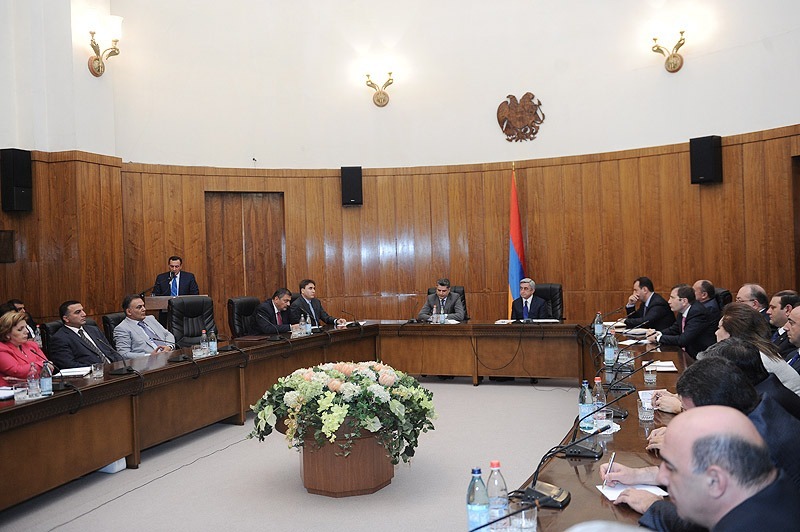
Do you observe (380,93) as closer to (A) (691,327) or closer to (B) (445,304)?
(B) (445,304)

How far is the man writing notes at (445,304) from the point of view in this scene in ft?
26.8

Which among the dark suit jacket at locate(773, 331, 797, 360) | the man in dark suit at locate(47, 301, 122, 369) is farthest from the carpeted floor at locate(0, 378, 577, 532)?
the dark suit jacket at locate(773, 331, 797, 360)

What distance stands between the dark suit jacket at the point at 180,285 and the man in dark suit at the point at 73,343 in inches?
111

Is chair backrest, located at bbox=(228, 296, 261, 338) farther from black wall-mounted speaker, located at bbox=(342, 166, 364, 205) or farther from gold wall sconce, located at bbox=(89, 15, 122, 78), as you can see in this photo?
gold wall sconce, located at bbox=(89, 15, 122, 78)

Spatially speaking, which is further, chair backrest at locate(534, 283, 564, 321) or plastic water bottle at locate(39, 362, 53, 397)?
chair backrest at locate(534, 283, 564, 321)

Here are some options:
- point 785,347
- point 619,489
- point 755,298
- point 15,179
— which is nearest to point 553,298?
point 755,298

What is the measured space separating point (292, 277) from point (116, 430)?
5.39 metres

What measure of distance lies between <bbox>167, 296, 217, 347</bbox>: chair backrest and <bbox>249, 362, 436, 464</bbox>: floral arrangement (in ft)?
9.87

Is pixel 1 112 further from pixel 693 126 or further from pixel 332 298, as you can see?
pixel 693 126

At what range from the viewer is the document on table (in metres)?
2.20

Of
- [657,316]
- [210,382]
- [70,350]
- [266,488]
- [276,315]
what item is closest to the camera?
[266,488]

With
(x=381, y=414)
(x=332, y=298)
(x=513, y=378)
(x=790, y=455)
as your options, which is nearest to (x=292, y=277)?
(x=332, y=298)

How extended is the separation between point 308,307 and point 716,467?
22.2 ft

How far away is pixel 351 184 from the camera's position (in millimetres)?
9914
